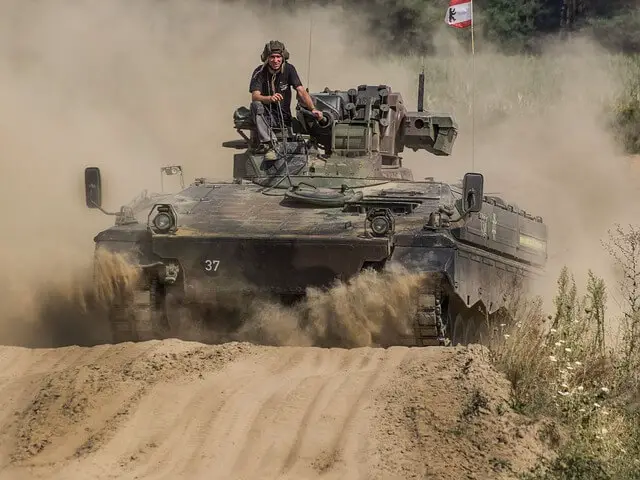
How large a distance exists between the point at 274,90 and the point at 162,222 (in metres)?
3.09

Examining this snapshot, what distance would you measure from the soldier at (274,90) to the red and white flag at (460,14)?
615cm

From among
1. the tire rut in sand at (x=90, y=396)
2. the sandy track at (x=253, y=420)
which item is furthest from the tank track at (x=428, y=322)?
the tire rut in sand at (x=90, y=396)

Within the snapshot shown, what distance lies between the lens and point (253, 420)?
28.3 ft

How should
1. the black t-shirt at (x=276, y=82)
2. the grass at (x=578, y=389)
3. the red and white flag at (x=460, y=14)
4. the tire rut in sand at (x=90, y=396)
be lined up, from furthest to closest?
1. the red and white flag at (x=460, y=14)
2. the black t-shirt at (x=276, y=82)
3. the tire rut in sand at (x=90, y=396)
4. the grass at (x=578, y=389)

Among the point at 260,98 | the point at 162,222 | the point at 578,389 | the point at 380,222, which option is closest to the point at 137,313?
the point at 162,222

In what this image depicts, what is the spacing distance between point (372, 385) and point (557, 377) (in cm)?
117

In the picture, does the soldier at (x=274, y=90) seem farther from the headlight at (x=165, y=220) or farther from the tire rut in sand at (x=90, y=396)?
the tire rut in sand at (x=90, y=396)

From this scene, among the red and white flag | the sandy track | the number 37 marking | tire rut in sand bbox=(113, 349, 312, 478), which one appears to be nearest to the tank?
the number 37 marking

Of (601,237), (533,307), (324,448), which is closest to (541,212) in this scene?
(601,237)

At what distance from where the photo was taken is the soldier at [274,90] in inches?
563

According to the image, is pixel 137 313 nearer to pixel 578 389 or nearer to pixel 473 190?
pixel 473 190

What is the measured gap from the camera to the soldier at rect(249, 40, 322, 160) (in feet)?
47.0

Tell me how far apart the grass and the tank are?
1218 mm

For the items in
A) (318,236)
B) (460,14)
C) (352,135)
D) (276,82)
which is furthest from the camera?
(460,14)
